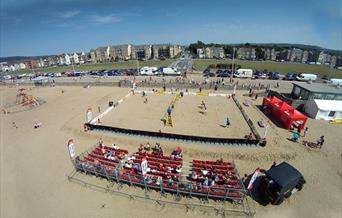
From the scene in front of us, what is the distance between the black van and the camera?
1041 cm

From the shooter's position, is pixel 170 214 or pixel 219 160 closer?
pixel 170 214

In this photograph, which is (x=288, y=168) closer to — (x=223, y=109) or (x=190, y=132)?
(x=190, y=132)

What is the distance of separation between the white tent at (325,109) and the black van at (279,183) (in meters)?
14.4

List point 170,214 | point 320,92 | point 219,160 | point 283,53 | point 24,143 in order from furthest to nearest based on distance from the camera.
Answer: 1. point 283,53
2. point 320,92
3. point 24,143
4. point 219,160
5. point 170,214

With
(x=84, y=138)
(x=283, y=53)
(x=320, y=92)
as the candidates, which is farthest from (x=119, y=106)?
(x=283, y=53)

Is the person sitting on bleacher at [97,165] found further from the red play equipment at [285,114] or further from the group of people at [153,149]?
the red play equipment at [285,114]

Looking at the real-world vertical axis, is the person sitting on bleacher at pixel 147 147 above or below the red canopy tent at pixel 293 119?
below

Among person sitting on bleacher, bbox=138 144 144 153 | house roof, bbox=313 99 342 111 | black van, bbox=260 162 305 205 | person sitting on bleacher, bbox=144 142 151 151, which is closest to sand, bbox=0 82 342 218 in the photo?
black van, bbox=260 162 305 205

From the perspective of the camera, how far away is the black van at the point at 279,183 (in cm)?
1041

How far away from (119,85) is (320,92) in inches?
1294

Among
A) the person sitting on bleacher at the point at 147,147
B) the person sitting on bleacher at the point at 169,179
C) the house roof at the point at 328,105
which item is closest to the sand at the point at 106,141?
the person sitting on bleacher at the point at 147,147

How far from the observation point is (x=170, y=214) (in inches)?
407

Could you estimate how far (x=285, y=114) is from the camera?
66.1ft

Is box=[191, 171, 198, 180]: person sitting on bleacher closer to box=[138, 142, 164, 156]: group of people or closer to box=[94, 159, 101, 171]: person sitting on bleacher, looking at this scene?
box=[138, 142, 164, 156]: group of people
